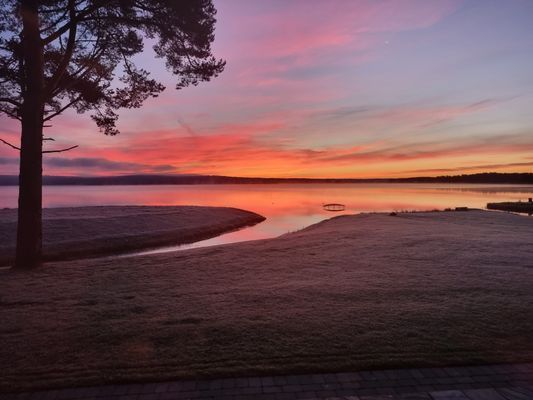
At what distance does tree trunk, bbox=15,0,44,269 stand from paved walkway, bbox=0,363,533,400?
31.5ft

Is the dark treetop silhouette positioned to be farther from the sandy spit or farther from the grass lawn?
the sandy spit

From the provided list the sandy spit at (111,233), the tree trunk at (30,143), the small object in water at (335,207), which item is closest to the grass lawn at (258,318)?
the tree trunk at (30,143)

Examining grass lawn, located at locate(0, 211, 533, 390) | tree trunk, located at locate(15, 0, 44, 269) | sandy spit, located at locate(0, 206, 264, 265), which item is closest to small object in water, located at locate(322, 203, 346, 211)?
sandy spit, located at locate(0, 206, 264, 265)

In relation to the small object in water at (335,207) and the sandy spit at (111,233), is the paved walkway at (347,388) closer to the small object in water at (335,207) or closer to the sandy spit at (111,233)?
the sandy spit at (111,233)

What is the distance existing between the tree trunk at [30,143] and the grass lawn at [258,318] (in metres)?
1.32

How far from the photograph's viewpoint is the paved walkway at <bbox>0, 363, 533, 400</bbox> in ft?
15.6

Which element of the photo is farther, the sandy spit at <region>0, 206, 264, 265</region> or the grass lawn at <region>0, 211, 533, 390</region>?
the sandy spit at <region>0, 206, 264, 265</region>

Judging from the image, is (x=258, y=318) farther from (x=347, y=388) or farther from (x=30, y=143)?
(x=30, y=143)

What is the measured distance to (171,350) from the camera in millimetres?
6105

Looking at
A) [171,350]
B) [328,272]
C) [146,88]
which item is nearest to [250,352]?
[171,350]

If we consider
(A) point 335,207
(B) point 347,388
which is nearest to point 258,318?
(B) point 347,388

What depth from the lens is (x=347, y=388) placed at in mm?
4953

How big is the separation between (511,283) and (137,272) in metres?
11.2

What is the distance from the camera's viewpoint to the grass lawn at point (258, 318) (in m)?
5.67
